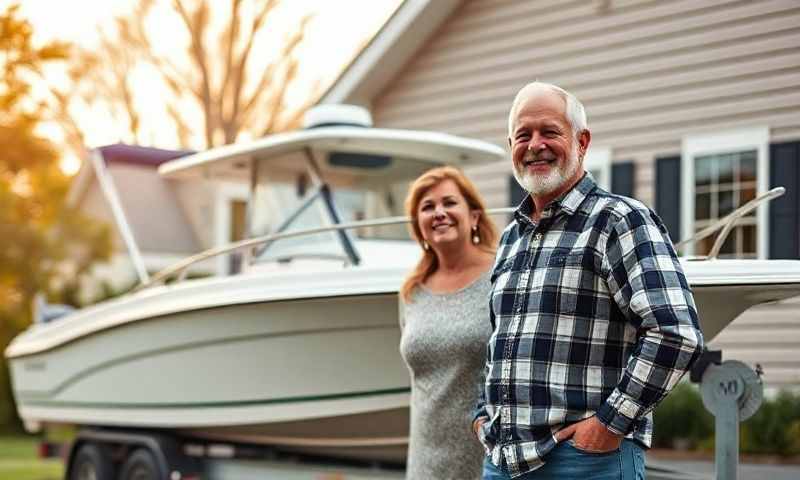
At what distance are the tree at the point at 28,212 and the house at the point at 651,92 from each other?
372 cm

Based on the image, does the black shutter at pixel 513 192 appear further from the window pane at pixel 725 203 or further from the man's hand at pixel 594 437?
the man's hand at pixel 594 437

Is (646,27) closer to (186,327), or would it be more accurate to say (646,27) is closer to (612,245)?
(186,327)

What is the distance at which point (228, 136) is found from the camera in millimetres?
21031

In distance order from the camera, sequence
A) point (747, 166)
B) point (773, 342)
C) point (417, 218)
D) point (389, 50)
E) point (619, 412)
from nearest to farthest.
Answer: point (619, 412)
point (417, 218)
point (773, 342)
point (747, 166)
point (389, 50)

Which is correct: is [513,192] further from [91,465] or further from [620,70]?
[91,465]

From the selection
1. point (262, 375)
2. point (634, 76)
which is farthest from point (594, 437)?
point (634, 76)

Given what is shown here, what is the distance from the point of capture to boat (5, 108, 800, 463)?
5.60 metres

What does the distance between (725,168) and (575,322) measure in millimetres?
6162

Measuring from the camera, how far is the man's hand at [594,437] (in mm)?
2650

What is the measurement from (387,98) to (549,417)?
8648 millimetres

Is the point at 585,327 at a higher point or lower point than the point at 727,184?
lower

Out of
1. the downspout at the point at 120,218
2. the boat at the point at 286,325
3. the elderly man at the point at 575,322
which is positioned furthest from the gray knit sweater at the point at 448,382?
the downspout at the point at 120,218

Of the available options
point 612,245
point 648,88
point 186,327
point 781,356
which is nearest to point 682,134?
point 648,88

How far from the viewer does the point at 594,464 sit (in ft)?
8.86
